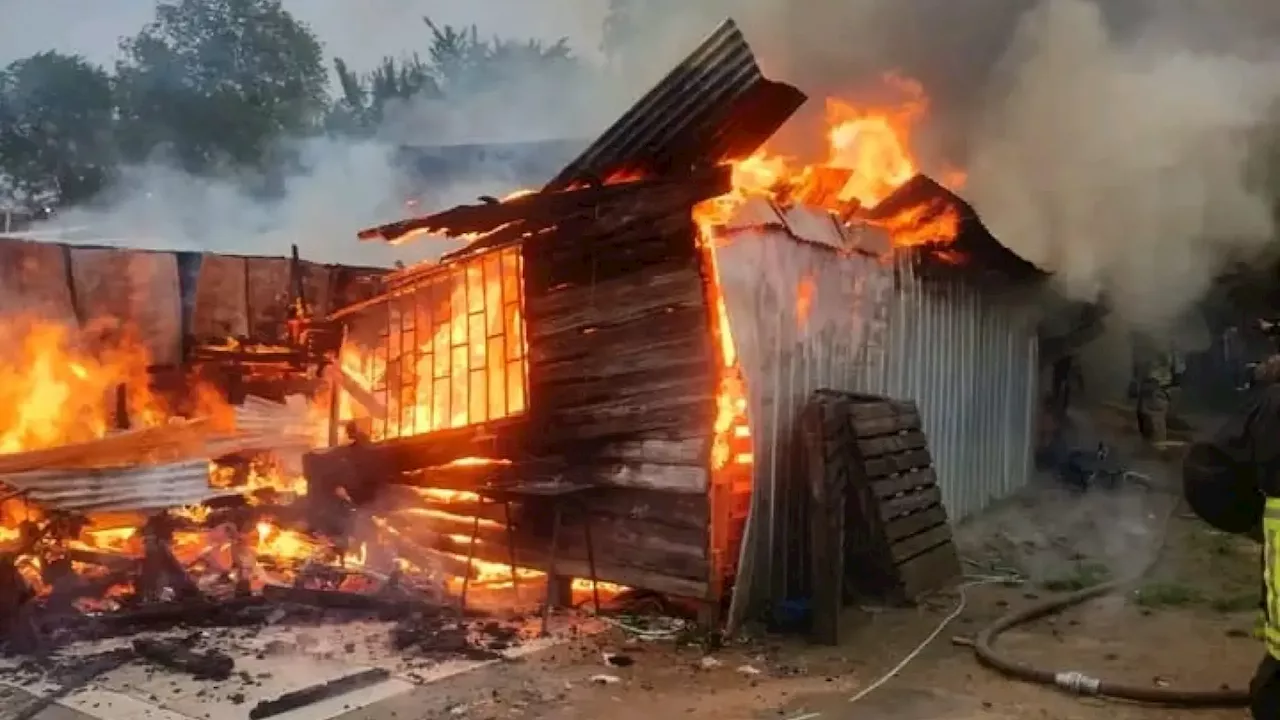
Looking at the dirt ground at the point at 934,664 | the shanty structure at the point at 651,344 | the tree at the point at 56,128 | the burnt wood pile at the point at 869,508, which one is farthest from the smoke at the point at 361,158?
the dirt ground at the point at 934,664

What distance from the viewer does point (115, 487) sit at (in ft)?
Answer: 29.2

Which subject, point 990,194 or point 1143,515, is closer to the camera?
point 990,194

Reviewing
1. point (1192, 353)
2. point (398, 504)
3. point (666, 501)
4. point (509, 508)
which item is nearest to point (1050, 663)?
point (666, 501)

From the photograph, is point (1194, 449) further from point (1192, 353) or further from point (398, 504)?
point (1192, 353)

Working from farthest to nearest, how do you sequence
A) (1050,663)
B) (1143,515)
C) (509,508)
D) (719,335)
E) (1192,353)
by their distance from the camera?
(1192,353) < (1143,515) < (509,508) < (719,335) < (1050,663)

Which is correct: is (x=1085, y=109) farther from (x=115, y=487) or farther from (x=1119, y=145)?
(x=115, y=487)

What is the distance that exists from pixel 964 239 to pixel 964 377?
190 cm

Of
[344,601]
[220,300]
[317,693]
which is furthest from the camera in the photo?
[220,300]

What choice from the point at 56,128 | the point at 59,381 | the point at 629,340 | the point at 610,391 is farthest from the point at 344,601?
the point at 56,128

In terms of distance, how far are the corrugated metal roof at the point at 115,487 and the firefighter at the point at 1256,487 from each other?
743cm

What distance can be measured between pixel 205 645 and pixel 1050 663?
5686 mm

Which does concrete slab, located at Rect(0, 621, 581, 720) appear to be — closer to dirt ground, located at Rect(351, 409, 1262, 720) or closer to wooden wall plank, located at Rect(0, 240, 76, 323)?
dirt ground, located at Rect(351, 409, 1262, 720)

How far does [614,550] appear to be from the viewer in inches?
335

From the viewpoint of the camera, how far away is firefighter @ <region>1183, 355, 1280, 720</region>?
447 cm
